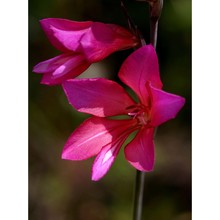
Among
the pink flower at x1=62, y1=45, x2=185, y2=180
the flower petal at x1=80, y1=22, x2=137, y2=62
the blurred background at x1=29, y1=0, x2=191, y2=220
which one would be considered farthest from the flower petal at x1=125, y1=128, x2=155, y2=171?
the blurred background at x1=29, y1=0, x2=191, y2=220

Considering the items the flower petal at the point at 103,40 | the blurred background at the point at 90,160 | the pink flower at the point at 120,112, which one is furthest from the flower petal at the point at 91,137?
the blurred background at the point at 90,160

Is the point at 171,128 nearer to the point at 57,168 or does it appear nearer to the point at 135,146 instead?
the point at 57,168

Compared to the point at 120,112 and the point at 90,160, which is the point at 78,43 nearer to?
the point at 120,112

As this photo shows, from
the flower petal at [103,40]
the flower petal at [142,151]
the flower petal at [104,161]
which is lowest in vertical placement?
the flower petal at [104,161]

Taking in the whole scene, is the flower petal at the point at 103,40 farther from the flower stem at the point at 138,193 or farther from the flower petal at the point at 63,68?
the flower stem at the point at 138,193

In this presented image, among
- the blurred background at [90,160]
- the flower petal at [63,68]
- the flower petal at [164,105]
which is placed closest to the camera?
the flower petal at [164,105]
